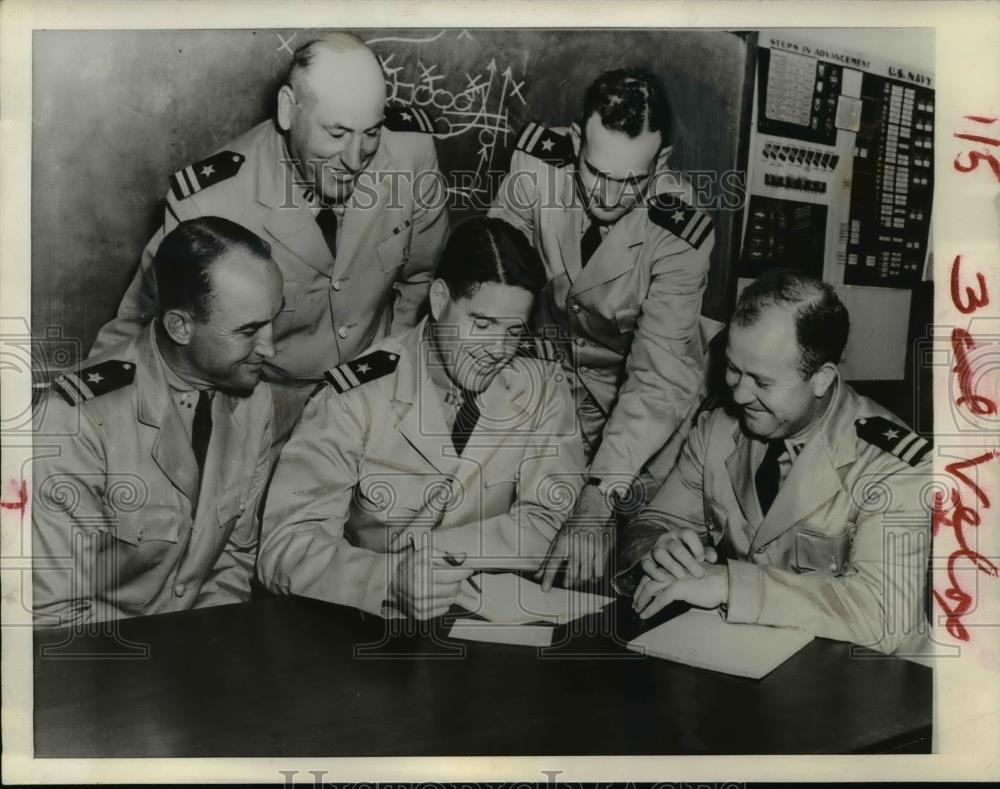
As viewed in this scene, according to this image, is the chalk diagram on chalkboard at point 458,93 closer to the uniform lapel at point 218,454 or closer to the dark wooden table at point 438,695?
the uniform lapel at point 218,454

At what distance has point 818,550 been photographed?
8.75 feet

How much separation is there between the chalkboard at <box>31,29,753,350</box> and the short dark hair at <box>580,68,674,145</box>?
0.03 meters

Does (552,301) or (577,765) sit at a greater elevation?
(552,301)

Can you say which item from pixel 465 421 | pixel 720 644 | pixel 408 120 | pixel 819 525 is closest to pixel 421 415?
pixel 465 421

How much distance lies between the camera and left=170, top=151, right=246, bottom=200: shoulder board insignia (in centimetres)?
267

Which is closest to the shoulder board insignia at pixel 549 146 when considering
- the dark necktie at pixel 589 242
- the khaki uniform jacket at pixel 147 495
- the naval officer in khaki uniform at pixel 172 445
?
the dark necktie at pixel 589 242

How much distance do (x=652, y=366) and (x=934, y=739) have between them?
1.32 m

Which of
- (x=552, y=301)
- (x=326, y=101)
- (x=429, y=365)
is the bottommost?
(x=429, y=365)

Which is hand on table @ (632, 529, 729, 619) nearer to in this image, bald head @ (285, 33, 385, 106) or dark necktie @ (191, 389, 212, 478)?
dark necktie @ (191, 389, 212, 478)

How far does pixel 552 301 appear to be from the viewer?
2.70 meters

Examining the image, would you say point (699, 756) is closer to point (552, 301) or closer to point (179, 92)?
point (552, 301)

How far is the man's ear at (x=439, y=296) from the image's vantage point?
268cm

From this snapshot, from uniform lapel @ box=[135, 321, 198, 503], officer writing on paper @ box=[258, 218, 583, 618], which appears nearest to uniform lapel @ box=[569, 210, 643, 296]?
officer writing on paper @ box=[258, 218, 583, 618]

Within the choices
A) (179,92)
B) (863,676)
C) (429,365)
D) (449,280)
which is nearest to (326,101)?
(179,92)
